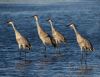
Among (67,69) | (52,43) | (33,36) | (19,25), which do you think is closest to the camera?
(67,69)

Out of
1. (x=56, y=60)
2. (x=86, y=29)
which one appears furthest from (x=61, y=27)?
(x=56, y=60)

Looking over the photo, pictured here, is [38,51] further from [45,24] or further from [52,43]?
[45,24]

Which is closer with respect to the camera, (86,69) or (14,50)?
(86,69)

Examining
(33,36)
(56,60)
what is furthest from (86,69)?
(33,36)

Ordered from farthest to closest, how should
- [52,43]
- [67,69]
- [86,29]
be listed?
[86,29]
[52,43]
[67,69]

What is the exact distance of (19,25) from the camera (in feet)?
112

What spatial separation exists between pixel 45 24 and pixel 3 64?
1554 cm

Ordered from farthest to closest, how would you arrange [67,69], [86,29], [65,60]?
[86,29], [65,60], [67,69]

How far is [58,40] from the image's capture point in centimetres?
2195

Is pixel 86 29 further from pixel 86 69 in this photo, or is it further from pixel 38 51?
pixel 86 69

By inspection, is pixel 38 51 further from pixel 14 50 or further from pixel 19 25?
pixel 19 25

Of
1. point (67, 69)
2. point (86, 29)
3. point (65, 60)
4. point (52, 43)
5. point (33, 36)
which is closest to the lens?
point (67, 69)

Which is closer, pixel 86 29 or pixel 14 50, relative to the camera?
pixel 14 50

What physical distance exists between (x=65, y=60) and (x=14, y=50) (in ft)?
9.62
